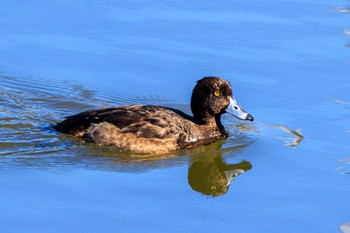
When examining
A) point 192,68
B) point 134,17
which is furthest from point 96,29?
point 192,68

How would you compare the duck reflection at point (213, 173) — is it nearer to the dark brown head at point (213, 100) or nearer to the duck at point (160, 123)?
the duck at point (160, 123)

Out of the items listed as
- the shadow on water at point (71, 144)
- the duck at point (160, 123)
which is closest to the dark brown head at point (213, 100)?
the duck at point (160, 123)

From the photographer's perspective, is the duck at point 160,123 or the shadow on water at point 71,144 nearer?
the shadow on water at point 71,144

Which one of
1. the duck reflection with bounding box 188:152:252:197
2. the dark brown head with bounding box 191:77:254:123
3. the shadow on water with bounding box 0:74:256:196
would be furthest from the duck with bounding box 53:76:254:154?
the duck reflection with bounding box 188:152:252:197

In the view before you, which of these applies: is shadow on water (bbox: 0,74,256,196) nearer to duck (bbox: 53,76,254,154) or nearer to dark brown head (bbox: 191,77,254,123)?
duck (bbox: 53,76,254,154)

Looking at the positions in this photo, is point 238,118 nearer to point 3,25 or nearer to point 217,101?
point 217,101

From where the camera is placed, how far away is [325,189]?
34.5 ft

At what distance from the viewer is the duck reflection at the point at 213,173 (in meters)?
10.7

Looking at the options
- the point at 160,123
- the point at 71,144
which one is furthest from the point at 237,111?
the point at 71,144

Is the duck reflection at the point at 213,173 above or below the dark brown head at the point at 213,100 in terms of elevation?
below

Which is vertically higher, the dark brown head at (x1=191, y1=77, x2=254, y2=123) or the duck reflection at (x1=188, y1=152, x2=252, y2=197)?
the dark brown head at (x1=191, y1=77, x2=254, y2=123)

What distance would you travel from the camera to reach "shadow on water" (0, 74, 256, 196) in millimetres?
11102

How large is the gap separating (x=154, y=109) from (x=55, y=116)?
162 centimetres

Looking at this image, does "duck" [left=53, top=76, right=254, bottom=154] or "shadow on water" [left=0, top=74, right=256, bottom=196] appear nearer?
"shadow on water" [left=0, top=74, right=256, bottom=196]
